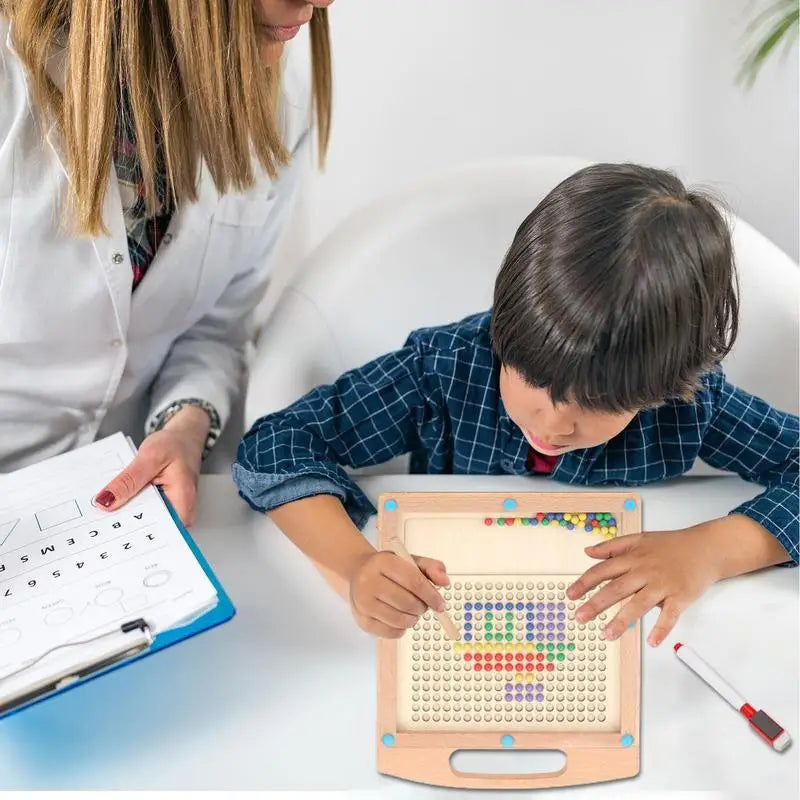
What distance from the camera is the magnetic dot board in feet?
2.20

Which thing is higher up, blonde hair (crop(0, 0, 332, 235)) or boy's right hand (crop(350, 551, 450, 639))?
blonde hair (crop(0, 0, 332, 235))

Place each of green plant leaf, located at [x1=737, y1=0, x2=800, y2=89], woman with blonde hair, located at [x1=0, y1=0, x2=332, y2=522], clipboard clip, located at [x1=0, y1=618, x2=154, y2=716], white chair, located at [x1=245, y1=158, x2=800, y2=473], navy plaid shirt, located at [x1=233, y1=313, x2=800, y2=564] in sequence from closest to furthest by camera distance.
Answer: clipboard clip, located at [x1=0, y1=618, x2=154, y2=716] < woman with blonde hair, located at [x1=0, y1=0, x2=332, y2=522] < navy plaid shirt, located at [x1=233, y1=313, x2=800, y2=564] < white chair, located at [x1=245, y1=158, x2=800, y2=473] < green plant leaf, located at [x1=737, y1=0, x2=800, y2=89]

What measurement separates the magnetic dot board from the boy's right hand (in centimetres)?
1

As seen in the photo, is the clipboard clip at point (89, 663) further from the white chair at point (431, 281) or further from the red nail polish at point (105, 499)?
the white chair at point (431, 281)

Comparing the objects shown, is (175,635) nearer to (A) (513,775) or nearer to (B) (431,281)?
(A) (513,775)

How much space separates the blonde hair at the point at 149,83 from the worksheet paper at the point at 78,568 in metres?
0.22

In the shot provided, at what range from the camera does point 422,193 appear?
3.55 feet

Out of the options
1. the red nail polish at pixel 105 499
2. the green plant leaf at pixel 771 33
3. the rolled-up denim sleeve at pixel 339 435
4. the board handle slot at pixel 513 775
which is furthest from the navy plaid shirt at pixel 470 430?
the green plant leaf at pixel 771 33

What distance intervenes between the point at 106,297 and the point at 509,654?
50cm

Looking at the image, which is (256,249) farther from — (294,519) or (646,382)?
(646,382)

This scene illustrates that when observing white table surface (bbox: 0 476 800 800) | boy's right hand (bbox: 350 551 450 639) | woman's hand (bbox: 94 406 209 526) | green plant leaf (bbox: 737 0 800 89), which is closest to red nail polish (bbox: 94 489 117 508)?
woman's hand (bbox: 94 406 209 526)

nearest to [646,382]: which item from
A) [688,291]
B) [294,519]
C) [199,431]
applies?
[688,291]

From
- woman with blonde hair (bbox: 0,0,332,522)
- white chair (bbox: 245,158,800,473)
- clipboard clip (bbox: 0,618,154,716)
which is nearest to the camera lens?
clipboard clip (bbox: 0,618,154,716)

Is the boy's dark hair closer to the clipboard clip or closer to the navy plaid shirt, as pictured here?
the navy plaid shirt
